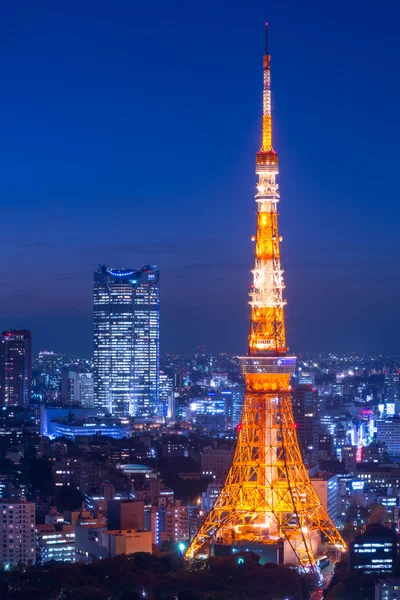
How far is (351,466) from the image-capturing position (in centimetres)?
4400

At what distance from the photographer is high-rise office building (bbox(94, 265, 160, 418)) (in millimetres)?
69938

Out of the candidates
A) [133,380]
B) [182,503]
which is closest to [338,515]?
[182,503]

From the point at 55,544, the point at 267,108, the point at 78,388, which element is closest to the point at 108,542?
the point at 55,544

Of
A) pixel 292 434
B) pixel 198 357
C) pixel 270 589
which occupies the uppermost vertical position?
pixel 198 357

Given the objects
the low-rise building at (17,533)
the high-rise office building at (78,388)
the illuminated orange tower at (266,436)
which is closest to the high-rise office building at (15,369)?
the high-rise office building at (78,388)

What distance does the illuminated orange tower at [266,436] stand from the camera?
2619 centimetres

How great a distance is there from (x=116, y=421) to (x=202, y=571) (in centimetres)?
3620

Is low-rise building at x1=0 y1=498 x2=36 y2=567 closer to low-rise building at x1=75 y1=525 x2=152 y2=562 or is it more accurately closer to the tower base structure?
low-rise building at x1=75 y1=525 x2=152 y2=562

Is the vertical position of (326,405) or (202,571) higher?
(326,405)

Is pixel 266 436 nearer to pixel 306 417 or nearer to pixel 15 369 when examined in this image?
pixel 306 417

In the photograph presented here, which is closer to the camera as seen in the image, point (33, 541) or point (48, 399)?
point (33, 541)

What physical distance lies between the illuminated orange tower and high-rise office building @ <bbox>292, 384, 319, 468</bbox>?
2010 cm

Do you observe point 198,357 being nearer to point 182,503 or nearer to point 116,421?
point 116,421

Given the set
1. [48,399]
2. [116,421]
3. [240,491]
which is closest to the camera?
[240,491]
